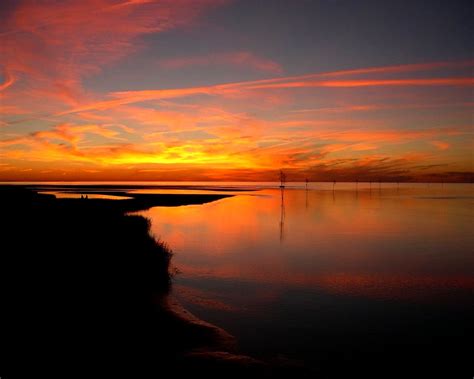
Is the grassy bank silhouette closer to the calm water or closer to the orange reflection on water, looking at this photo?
the calm water

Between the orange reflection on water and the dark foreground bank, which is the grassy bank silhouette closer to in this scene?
the dark foreground bank

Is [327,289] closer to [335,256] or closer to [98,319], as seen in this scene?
[335,256]

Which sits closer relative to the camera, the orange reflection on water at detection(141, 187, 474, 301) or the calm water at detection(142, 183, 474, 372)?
the calm water at detection(142, 183, 474, 372)

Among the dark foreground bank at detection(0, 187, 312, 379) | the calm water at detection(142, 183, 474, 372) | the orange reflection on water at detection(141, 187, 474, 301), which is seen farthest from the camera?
the orange reflection on water at detection(141, 187, 474, 301)

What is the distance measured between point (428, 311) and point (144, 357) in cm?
1383

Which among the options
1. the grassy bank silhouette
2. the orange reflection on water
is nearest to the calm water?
the orange reflection on water

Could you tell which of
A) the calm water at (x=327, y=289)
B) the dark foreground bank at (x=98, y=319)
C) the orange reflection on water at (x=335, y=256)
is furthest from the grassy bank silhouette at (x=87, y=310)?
the orange reflection on water at (x=335, y=256)

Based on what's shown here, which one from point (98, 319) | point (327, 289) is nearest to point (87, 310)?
point (98, 319)

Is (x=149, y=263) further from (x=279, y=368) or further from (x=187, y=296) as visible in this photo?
(x=279, y=368)

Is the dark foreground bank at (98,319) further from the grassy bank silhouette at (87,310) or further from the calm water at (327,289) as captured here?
the calm water at (327,289)

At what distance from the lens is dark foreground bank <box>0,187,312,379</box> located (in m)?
10.4

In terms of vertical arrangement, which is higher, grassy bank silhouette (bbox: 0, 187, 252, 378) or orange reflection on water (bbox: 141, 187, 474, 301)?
grassy bank silhouette (bbox: 0, 187, 252, 378)

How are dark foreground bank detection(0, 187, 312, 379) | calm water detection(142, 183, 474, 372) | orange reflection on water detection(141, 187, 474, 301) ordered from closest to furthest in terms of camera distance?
dark foreground bank detection(0, 187, 312, 379) < calm water detection(142, 183, 474, 372) < orange reflection on water detection(141, 187, 474, 301)

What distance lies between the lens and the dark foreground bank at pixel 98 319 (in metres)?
10.4
